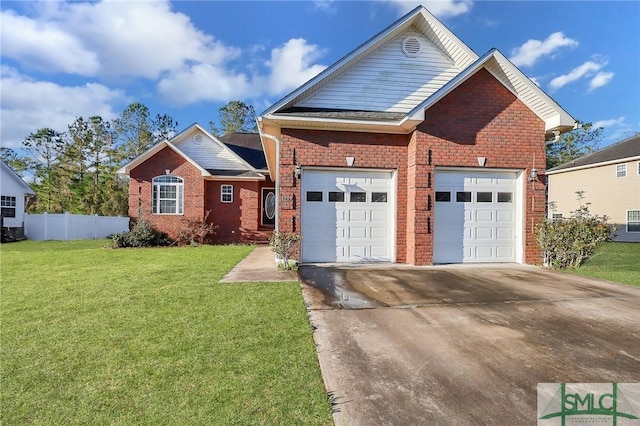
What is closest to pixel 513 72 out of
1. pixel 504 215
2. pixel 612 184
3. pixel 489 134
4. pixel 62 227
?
pixel 489 134

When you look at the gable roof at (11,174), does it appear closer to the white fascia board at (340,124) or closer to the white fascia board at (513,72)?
the white fascia board at (340,124)

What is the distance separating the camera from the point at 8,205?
19.1 metres

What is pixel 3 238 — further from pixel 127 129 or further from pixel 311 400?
pixel 311 400

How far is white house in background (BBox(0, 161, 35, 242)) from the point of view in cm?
1867

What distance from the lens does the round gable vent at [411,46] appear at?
31.4 feet

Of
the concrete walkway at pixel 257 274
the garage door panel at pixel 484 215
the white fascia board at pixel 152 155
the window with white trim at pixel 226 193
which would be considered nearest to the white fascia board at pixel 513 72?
the garage door panel at pixel 484 215

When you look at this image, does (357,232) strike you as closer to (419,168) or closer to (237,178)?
(419,168)

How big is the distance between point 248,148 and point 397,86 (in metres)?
11.7

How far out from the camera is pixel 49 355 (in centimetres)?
318

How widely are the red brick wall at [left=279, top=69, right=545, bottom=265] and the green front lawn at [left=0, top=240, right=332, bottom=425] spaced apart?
3.88 metres

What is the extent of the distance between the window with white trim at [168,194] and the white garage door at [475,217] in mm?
12115

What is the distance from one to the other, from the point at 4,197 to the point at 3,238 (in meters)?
2.96

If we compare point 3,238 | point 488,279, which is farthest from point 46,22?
point 3,238
